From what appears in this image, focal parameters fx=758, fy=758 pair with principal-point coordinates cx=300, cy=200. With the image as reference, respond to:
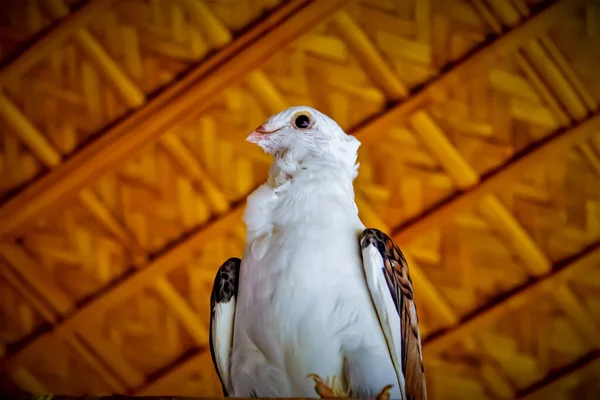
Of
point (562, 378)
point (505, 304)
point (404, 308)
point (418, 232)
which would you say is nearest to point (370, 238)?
point (404, 308)

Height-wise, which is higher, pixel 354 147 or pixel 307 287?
pixel 354 147

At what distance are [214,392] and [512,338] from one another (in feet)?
2.83

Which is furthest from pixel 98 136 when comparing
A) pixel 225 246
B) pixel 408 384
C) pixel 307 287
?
pixel 408 384

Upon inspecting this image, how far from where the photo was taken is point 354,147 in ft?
4.86

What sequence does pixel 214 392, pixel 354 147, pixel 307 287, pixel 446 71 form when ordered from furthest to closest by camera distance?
pixel 214 392
pixel 446 71
pixel 354 147
pixel 307 287

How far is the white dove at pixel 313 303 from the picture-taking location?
47.9 inches

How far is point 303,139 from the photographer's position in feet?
4.68

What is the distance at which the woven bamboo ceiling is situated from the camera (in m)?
2.05

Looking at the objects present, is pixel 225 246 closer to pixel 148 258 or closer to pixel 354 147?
pixel 148 258

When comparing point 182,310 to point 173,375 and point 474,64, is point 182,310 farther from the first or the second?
point 474,64

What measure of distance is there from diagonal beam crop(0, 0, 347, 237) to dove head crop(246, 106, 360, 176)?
661 mm

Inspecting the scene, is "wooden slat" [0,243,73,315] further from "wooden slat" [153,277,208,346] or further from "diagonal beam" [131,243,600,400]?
"diagonal beam" [131,243,600,400]

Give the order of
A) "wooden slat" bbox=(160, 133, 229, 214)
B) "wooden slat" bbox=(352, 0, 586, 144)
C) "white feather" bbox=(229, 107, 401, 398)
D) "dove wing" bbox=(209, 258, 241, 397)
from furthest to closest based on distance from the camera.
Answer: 1. "wooden slat" bbox=(160, 133, 229, 214)
2. "wooden slat" bbox=(352, 0, 586, 144)
3. "dove wing" bbox=(209, 258, 241, 397)
4. "white feather" bbox=(229, 107, 401, 398)

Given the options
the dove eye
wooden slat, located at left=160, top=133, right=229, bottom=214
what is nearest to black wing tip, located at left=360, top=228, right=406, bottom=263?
the dove eye
